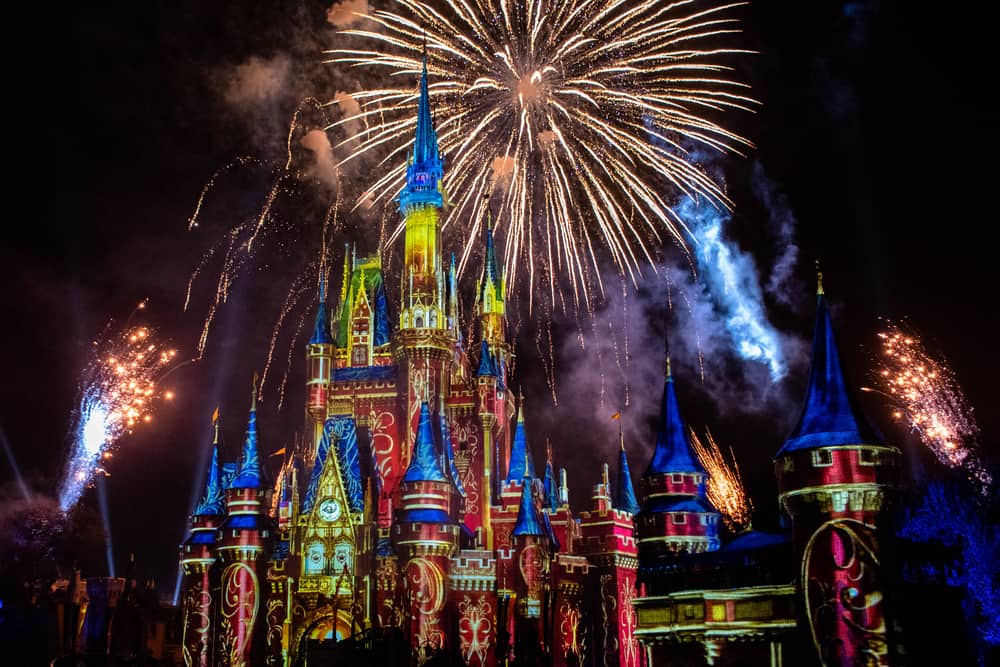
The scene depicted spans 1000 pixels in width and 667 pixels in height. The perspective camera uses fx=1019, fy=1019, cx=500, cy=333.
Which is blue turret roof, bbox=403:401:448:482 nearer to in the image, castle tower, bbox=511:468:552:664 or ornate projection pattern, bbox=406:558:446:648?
ornate projection pattern, bbox=406:558:446:648

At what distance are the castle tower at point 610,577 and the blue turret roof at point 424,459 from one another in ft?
27.9

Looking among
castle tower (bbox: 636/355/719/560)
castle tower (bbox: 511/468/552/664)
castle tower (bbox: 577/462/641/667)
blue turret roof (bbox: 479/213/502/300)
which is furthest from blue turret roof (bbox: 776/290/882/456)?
blue turret roof (bbox: 479/213/502/300)

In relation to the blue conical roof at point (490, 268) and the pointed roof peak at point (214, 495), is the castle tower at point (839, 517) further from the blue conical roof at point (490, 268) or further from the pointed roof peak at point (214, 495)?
the pointed roof peak at point (214, 495)

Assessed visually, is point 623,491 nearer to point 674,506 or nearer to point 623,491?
point 623,491

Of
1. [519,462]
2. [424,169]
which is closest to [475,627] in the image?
[519,462]

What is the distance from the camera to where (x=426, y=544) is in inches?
1741

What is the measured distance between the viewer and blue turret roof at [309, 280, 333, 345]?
53719 mm

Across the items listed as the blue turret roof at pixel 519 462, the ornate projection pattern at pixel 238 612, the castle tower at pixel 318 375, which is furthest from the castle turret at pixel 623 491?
the ornate projection pattern at pixel 238 612

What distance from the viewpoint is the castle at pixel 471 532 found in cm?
3203

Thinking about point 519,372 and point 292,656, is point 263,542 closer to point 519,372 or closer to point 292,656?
point 292,656

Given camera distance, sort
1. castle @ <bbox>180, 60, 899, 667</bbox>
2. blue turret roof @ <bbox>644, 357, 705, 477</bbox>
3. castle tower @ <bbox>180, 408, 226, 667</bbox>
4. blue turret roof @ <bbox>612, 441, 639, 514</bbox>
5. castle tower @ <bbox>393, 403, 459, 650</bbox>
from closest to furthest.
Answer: castle @ <bbox>180, 60, 899, 667</bbox>, blue turret roof @ <bbox>644, 357, 705, 477</bbox>, castle tower @ <bbox>393, 403, 459, 650</bbox>, castle tower @ <bbox>180, 408, 226, 667</bbox>, blue turret roof @ <bbox>612, 441, 639, 514</bbox>

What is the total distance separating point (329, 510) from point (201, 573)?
7.62 meters

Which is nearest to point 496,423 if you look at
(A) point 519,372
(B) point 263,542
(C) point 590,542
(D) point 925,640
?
(C) point 590,542

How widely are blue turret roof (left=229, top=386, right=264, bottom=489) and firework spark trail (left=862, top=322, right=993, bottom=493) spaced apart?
28559 millimetres
